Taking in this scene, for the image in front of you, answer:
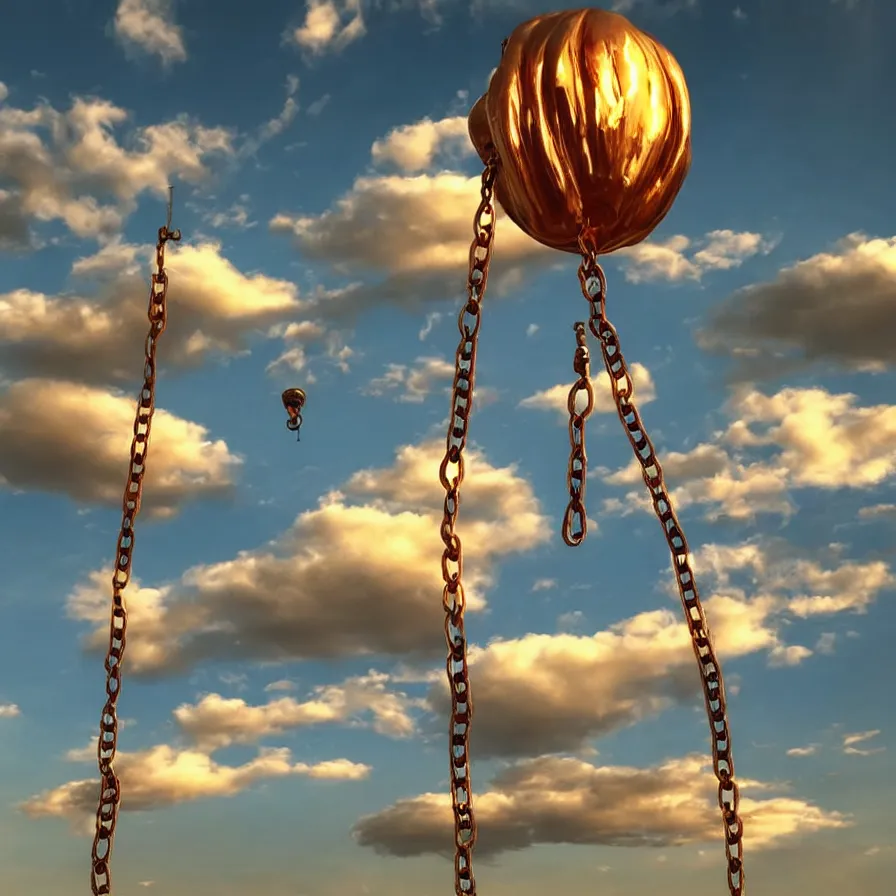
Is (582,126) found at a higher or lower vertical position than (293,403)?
lower

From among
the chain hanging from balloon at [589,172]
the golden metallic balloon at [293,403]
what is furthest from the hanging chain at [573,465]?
the golden metallic balloon at [293,403]

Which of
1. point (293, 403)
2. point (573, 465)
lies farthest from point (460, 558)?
point (293, 403)

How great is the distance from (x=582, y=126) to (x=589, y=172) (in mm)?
203

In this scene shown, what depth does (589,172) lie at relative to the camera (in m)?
5.91

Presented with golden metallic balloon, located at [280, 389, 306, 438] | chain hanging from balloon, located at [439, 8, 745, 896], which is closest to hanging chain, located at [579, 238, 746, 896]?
chain hanging from balloon, located at [439, 8, 745, 896]

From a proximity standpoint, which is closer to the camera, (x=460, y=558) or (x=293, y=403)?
(x=460, y=558)

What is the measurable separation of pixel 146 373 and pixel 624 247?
2393 mm

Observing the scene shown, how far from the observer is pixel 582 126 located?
5828mm

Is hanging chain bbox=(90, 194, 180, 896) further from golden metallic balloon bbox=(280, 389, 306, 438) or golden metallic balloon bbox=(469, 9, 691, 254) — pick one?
golden metallic balloon bbox=(280, 389, 306, 438)

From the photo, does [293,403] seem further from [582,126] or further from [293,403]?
[582,126]

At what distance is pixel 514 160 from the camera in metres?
5.89

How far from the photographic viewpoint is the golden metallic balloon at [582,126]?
5.84 metres

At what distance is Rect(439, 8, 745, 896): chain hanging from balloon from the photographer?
17.2 feet

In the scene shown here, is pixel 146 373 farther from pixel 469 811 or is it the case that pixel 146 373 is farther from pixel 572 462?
pixel 469 811
